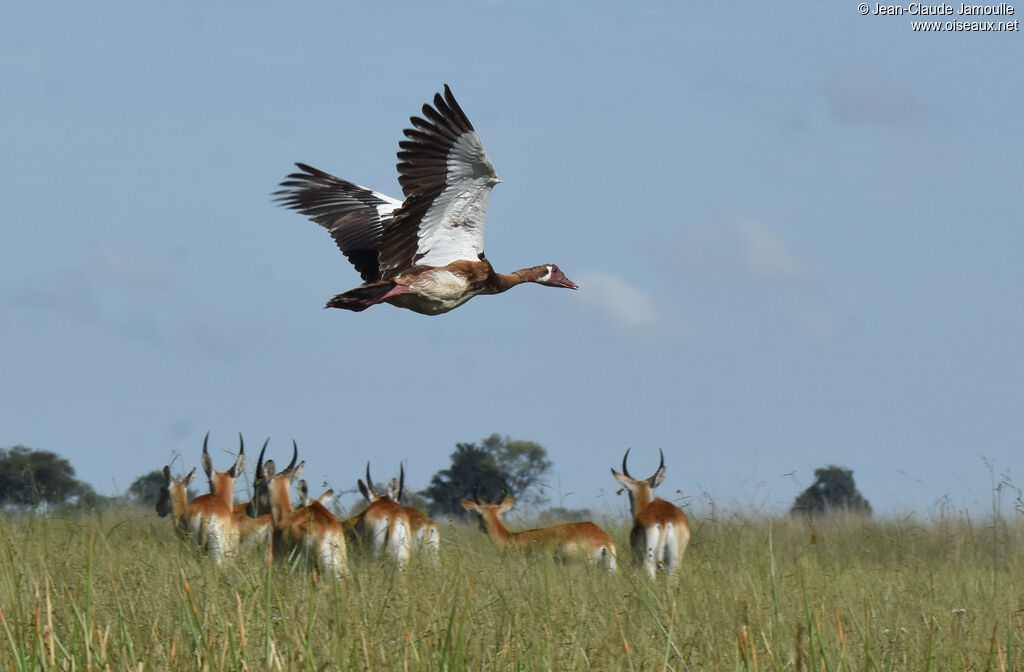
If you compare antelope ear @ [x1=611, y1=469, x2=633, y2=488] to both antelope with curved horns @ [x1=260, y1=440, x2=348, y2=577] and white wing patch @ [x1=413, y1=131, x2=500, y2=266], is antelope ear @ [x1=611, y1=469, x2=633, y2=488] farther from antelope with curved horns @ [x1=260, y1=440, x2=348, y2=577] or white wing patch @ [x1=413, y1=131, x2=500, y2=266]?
white wing patch @ [x1=413, y1=131, x2=500, y2=266]

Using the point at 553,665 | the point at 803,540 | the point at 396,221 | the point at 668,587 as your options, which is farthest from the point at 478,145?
the point at 803,540

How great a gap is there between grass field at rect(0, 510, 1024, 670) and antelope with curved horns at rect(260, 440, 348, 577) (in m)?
0.99

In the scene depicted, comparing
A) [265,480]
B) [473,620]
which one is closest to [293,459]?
[265,480]

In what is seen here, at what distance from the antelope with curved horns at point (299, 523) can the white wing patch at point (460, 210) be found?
2.07 metres

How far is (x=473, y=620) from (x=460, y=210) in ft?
15.5

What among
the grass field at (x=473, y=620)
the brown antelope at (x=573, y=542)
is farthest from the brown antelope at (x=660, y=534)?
the grass field at (x=473, y=620)

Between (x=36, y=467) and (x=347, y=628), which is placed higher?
(x=36, y=467)

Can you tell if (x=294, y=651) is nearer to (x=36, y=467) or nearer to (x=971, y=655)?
(x=971, y=655)

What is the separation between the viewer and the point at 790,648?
477 cm

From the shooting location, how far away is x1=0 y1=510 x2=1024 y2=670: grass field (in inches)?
139

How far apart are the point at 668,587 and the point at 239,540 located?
5.81m

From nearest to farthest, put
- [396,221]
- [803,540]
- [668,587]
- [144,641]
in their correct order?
1. [144,641]
2. [668,587]
3. [396,221]
4. [803,540]

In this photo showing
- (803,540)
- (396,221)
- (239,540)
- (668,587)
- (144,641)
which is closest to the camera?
(144,641)

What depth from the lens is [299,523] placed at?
8961 mm
